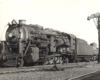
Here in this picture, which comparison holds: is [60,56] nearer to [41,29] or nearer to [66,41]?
[66,41]

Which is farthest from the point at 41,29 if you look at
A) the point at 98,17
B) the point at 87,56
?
the point at 87,56

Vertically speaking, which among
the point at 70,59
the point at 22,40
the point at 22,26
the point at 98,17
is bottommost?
the point at 70,59

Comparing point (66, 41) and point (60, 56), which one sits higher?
point (66, 41)

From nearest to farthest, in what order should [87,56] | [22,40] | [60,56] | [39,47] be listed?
[22,40] < [39,47] < [60,56] < [87,56]

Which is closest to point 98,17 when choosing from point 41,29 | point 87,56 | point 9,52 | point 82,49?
point 82,49

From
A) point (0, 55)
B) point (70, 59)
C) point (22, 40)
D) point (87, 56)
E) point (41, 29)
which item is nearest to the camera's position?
point (0, 55)

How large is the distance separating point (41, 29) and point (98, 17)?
8571mm

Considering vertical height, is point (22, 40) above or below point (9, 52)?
above

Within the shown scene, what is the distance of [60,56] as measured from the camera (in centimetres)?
1977

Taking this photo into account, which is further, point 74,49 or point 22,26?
point 74,49

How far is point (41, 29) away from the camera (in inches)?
702

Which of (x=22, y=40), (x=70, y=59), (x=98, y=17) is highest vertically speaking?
(x=98, y=17)

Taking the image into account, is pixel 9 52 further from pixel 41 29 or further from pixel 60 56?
pixel 60 56

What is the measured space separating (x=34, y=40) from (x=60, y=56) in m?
4.76
